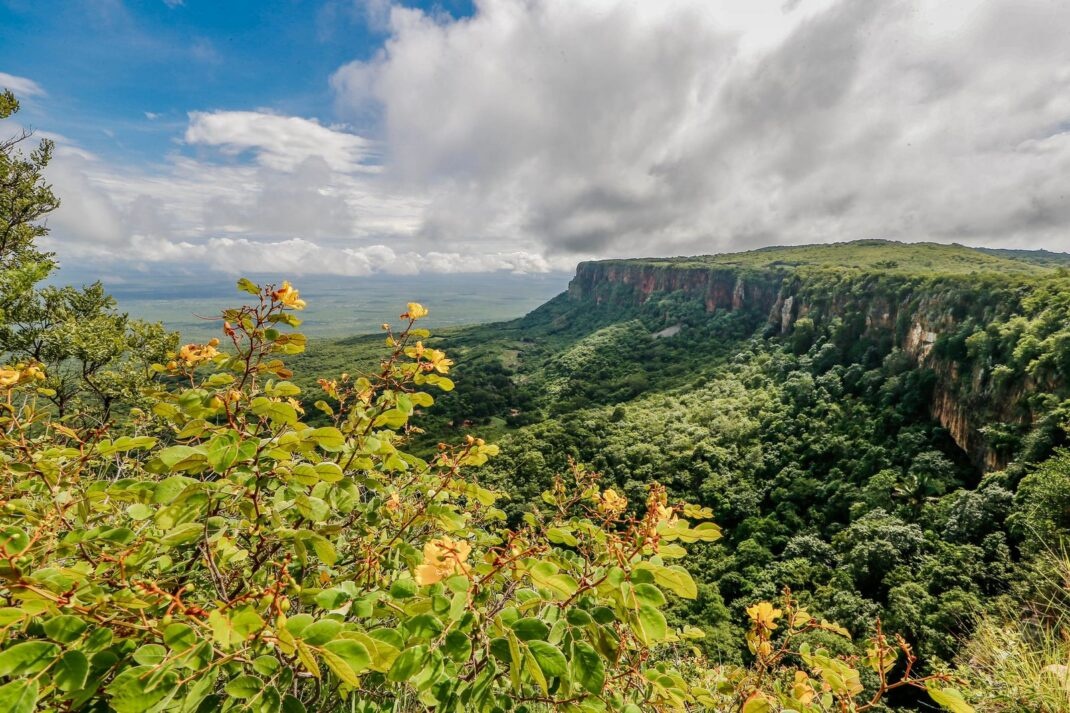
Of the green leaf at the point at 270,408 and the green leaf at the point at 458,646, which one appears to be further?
the green leaf at the point at 270,408

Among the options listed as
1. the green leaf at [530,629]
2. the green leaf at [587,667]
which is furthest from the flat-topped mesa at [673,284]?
the green leaf at [530,629]

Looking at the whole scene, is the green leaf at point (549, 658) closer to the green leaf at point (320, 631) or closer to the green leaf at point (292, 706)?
the green leaf at point (320, 631)

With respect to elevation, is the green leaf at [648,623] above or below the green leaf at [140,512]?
below

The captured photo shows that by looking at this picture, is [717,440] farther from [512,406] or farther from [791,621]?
[791,621]

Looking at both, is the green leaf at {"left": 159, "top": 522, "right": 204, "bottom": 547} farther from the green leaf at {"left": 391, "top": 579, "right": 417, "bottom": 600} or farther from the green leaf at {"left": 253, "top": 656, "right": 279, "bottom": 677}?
the green leaf at {"left": 391, "top": 579, "right": 417, "bottom": 600}

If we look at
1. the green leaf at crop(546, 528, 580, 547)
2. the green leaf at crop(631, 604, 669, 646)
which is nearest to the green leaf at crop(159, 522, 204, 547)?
the green leaf at crop(546, 528, 580, 547)

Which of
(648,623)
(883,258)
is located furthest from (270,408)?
(883,258)
